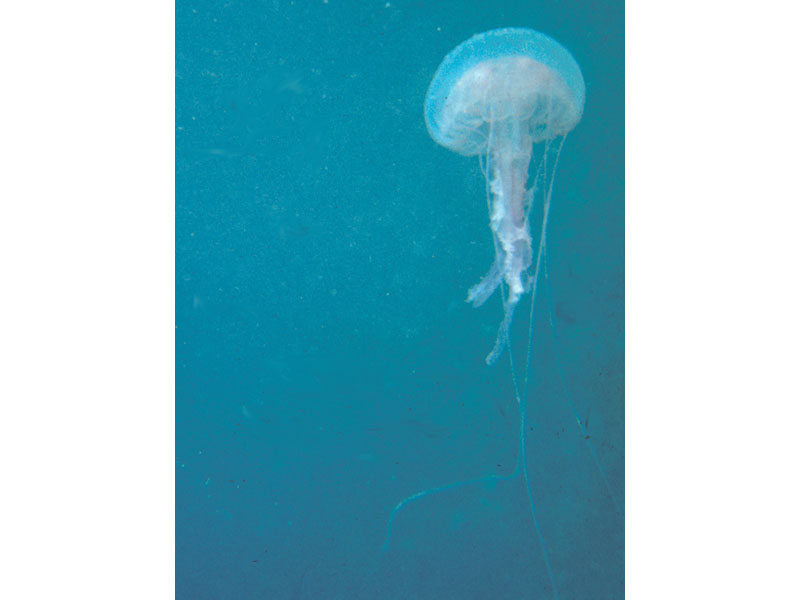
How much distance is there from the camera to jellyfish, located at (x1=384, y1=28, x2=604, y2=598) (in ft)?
4.45

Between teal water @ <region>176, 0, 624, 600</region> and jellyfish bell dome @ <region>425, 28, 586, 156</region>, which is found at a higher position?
jellyfish bell dome @ <region>425, 28, 586, 156</region>

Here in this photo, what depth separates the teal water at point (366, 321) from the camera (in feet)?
4.41

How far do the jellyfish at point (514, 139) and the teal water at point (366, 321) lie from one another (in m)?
0.03

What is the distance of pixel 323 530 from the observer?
138 cm

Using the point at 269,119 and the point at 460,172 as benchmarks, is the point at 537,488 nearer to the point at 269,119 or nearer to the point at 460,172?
the point at 460,172

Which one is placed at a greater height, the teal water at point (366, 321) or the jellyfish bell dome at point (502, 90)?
the jellyfish bell dome at point (502, 90)

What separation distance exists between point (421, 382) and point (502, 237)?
418 millimetres

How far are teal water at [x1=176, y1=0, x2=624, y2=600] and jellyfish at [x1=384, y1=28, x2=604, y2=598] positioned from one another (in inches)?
1.0

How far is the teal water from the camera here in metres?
1.34

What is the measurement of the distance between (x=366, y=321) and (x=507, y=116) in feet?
2.06

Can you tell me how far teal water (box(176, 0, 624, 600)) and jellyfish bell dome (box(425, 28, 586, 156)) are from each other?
0.03 meters

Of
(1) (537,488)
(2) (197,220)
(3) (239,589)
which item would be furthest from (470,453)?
(2) (197,220)

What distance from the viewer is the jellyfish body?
1352 millimetres

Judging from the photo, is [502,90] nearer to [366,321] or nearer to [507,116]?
[507,116]
